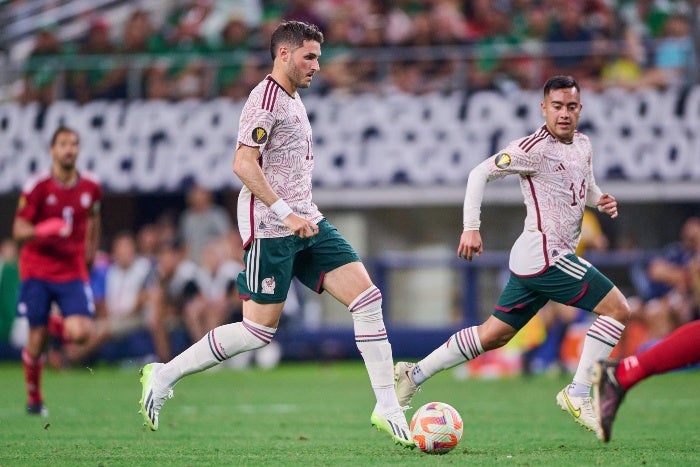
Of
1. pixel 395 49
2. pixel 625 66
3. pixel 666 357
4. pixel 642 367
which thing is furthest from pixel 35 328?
pixel 625 66

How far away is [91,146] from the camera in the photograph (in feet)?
63.9

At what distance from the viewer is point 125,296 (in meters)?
19.1

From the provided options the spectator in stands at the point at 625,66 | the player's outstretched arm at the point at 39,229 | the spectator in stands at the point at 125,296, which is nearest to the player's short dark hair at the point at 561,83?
the player's outstretched arm at the point at 39,229

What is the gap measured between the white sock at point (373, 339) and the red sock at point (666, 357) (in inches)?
61.2

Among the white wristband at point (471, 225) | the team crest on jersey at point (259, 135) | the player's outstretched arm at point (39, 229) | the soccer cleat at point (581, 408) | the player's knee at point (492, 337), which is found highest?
the team crest on jersey at point (259, 135)

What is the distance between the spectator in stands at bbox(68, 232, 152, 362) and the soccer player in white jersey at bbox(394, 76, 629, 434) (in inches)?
423

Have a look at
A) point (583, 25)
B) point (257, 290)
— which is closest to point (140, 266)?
point (583, 25)

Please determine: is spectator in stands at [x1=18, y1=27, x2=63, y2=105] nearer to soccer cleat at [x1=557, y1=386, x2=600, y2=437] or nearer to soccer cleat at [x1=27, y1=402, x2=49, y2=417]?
soccer cleat at [x1=27, y1=402, x2=49, y2=417]

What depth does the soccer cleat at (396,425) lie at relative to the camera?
757cm

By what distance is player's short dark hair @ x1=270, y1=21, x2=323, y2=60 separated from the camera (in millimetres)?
7789

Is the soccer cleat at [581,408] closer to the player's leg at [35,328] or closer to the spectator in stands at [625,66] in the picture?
the player's leg at [35,328]

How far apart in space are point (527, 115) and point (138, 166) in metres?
5.89

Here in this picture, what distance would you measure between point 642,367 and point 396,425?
1.56 meters

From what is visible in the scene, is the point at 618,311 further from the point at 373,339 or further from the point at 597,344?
the point at 373,339
